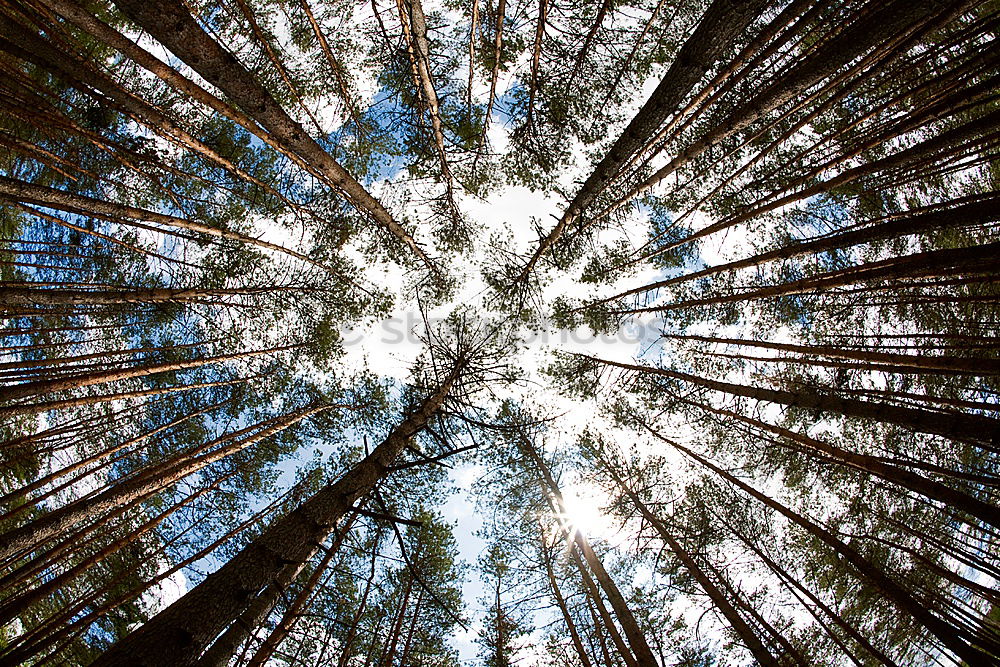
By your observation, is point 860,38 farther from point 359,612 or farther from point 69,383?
point 69,383

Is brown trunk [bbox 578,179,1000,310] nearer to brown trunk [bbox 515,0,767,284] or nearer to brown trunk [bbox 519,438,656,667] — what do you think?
brown trunk [bbox 515,0,767,284]

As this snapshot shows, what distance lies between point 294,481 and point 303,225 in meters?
5.06

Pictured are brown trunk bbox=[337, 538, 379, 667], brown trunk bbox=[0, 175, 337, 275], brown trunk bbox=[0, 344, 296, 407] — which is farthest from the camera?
brown trunk bbox=[0, 344, 296, 407]

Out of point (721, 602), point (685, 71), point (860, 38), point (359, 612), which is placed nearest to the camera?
point (359, 612)

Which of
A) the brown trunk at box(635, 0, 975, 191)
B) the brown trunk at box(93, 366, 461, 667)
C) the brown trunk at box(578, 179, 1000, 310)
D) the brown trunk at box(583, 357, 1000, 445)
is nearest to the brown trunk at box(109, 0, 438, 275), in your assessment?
the brown trunk at box(93, 366, 461, 667)

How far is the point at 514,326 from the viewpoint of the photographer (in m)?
10.1

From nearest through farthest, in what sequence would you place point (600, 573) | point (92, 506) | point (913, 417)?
point (913, 417)
point (92, 506)
point (600, 573)

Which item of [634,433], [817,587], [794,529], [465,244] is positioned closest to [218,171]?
[465,244]

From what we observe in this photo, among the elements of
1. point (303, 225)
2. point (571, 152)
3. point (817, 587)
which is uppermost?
point (571, 152)

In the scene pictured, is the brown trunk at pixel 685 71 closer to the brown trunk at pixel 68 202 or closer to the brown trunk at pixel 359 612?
the brown trunk at pixel 68 202

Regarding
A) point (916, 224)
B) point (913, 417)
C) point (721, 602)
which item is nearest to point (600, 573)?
point (721, 602)

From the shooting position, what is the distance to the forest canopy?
4.76 meters

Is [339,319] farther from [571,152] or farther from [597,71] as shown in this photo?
[597,71]

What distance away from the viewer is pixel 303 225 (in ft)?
25.4
